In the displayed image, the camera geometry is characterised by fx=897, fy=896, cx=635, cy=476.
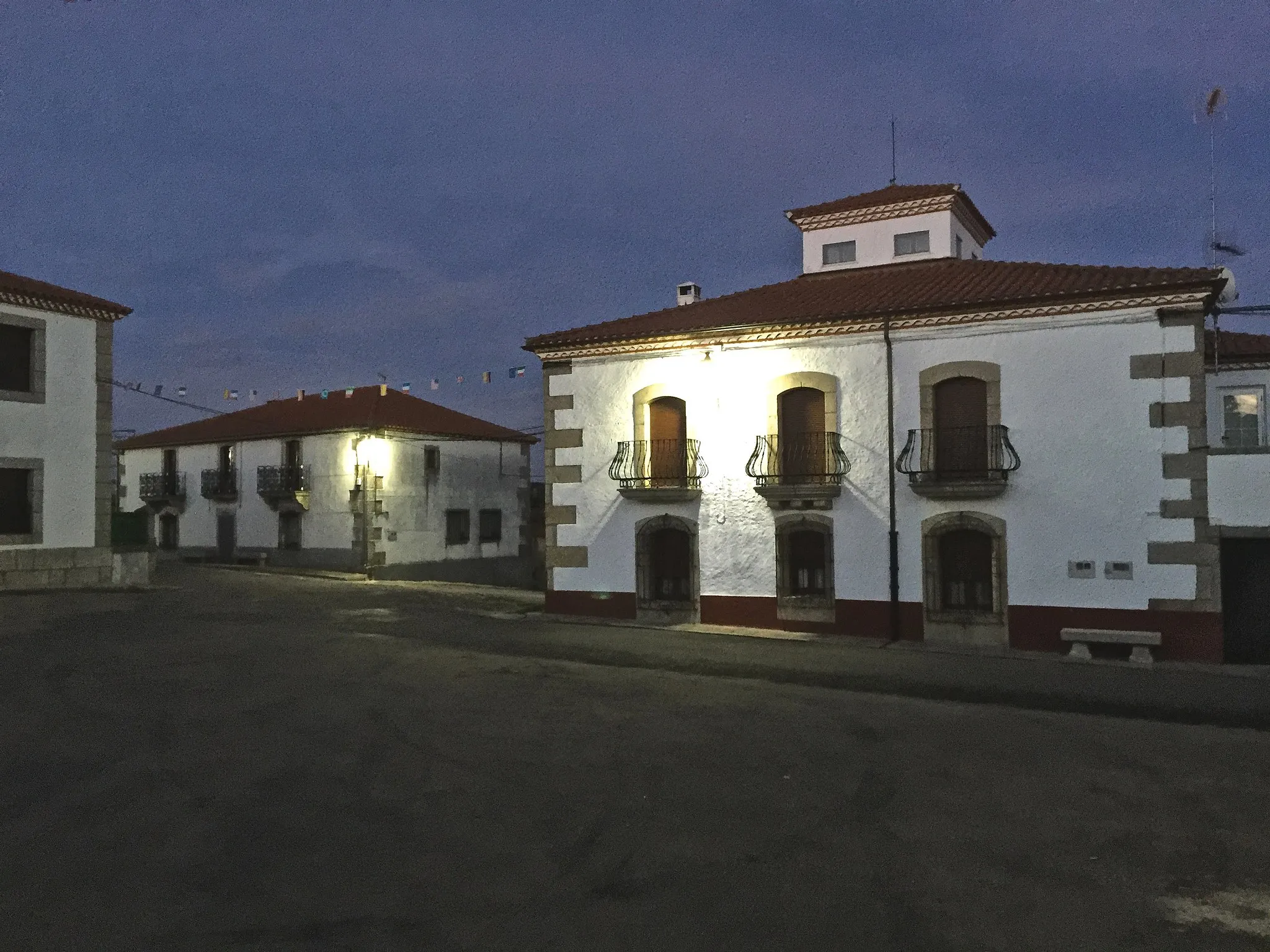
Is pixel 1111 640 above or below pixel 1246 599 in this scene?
below

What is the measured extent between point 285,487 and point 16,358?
11.4 m

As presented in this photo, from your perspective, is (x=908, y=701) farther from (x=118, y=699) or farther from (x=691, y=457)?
(x=118, y=699)

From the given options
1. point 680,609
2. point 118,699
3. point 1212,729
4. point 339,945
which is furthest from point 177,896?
point 680,609

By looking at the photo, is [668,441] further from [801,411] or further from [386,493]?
[386,493]

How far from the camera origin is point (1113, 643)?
13.7 meters

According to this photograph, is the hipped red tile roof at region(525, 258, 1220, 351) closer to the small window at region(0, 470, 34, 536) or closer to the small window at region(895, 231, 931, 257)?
the small window at region(895, 231, 931, 257)

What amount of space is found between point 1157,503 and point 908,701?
5.85 meters

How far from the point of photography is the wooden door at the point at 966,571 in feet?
48.2

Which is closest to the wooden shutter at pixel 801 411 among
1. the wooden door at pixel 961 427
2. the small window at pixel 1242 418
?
the wooden door at pixel 961 427

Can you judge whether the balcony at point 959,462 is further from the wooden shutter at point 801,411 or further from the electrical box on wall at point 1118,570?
the electrical box on wall at point 1118,570

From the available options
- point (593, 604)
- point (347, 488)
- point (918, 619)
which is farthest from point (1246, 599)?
point (347, 488)

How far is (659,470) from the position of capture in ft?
55.6

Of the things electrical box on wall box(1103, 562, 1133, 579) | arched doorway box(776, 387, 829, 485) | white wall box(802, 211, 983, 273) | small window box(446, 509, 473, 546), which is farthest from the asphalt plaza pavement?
small window box(446, 509, 473, 546)

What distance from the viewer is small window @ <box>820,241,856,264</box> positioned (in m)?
20.0
